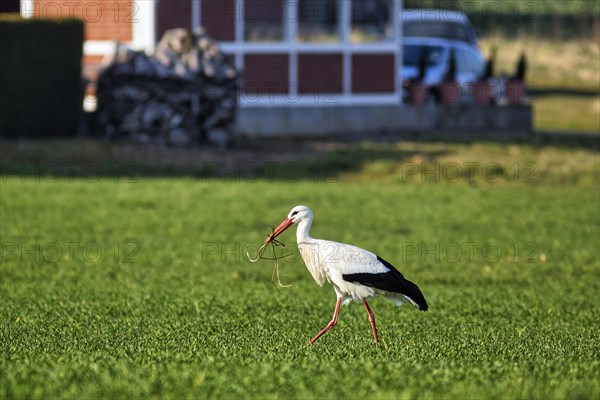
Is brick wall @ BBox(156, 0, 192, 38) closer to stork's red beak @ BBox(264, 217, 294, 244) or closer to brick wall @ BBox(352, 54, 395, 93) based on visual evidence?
brick wall @ BBox(352, 54, 395, 93)

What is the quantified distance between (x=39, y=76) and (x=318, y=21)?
29.5ft

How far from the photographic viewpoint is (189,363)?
8.45 metres

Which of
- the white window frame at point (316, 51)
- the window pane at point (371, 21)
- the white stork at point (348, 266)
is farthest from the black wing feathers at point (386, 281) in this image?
the window pane at point (371, 21)

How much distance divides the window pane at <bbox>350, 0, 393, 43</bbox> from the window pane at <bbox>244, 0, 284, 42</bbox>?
2.25m

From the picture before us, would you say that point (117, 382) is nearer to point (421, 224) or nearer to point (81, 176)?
point (421, 224)

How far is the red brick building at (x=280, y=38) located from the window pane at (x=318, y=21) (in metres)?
0.03

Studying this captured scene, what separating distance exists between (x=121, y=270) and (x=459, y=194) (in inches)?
370

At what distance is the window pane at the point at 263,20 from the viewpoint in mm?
29781

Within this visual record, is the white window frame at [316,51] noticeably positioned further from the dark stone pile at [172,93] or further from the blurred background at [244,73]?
the dark stone pile at [172,93]

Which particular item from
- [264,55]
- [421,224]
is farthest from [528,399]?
[264,55]

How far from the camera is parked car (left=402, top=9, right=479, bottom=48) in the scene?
3972 centimetres

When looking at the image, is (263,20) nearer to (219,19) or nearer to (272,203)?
(219,19)

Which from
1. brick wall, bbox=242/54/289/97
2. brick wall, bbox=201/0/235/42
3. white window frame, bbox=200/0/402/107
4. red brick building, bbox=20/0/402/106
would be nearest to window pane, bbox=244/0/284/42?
red brick building, bbox=20/0/402/106

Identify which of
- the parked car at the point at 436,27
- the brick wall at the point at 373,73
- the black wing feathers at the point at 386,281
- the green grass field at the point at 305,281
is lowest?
the green grass field at the point at 305,281
